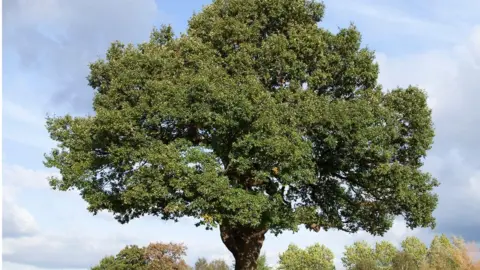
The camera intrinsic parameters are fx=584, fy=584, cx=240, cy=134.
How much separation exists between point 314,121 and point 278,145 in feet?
8.72

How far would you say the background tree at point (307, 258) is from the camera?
7986 cm

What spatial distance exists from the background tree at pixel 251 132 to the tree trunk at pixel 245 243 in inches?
2.7

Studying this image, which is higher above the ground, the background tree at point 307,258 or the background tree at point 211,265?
the background tree at point 307,258

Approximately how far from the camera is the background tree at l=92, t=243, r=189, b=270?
39.4m

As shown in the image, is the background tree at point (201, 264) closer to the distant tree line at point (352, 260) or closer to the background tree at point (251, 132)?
the distant tree line at point (352, 260)

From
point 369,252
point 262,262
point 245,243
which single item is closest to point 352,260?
point 369,252

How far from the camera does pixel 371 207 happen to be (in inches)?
1129

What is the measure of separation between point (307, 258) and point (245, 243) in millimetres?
56021

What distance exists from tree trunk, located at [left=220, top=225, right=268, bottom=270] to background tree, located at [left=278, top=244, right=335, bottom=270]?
50.6m

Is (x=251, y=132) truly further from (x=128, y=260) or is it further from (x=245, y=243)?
(x=128, y=260)

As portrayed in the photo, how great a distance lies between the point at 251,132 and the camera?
23.7 metres

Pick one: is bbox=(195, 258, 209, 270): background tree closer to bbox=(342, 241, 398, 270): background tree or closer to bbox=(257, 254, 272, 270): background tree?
bbox=(257, 254, 272, 270): background tree

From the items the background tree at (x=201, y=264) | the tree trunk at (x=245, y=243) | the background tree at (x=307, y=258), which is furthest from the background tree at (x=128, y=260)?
the background tree at (x=307, y=258)

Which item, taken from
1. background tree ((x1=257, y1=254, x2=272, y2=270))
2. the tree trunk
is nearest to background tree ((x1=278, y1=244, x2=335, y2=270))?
background tree ((x1=257, y1=254, x2=272, y2=270))
